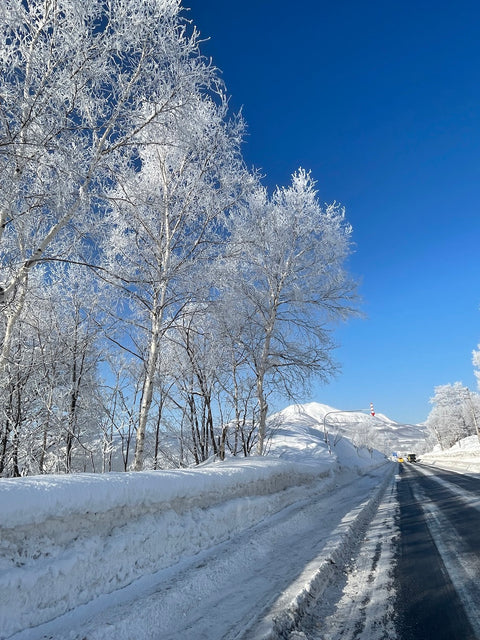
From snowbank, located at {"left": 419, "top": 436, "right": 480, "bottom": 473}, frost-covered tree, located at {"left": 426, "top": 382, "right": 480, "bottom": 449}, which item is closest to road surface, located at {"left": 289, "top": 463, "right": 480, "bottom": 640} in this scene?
snowbank, located at {"left": 419, "top": 436, "right": 480, "bottom": 473}

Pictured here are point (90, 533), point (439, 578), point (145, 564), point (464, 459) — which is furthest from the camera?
point (464, 459)

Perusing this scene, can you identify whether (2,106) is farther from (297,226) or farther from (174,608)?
(297,226)

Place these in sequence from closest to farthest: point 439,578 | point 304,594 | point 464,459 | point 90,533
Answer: point 304,594 → point 90,533 → point 439,578 → point 464,459

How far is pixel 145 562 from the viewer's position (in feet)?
14.1

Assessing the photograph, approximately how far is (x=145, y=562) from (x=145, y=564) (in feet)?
0.07

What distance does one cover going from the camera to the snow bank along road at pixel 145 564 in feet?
10.0

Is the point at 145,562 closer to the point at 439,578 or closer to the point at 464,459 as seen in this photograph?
the point at 439,578

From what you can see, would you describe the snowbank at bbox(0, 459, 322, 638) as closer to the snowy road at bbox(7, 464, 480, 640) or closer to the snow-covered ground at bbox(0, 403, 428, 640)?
the snow-covered ground at bbox(0, 403, 428, 640)

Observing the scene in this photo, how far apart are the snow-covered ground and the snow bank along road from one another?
0.4 inches

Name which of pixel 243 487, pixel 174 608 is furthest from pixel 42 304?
pixel 174 608

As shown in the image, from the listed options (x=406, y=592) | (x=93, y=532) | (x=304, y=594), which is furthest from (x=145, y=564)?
(x=406, y=592)

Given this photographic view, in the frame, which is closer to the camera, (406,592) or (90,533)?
(406,592)

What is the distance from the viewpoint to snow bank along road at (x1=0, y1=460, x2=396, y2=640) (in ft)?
10.0

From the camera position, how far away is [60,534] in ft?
11.7
